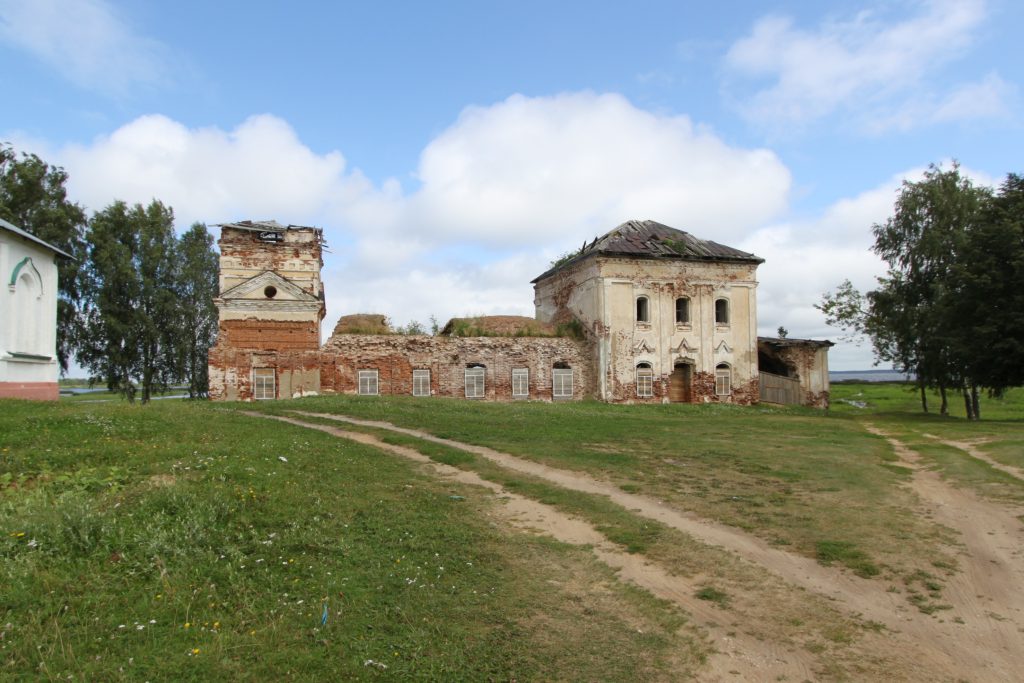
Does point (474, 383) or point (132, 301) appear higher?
point (132, 301)

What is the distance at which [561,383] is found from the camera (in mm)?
34875

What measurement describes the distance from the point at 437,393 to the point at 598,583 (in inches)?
1047

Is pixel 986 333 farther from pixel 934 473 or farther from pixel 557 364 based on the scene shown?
pixel 557 364

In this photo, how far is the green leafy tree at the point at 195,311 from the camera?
4172cm

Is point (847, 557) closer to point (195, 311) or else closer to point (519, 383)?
point (519, 383)

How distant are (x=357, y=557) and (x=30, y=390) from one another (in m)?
17.7

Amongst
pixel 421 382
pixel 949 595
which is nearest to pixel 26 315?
pixel 421 382

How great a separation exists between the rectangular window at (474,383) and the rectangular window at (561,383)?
3715 millimetres

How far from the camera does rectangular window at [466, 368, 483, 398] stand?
3356 centimetres

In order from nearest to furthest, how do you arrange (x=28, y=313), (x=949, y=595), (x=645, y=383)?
1. (x=949, y=595)
2. (x=28, y=313)
3. (x=645, y=383)

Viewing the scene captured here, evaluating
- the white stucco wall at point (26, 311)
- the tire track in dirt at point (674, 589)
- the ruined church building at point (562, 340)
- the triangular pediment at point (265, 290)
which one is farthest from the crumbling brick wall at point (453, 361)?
the tire track in dirt at point (674, 589)

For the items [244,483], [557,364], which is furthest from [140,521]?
[557,364]

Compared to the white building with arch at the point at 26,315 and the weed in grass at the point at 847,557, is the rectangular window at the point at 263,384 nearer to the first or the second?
the white building with arch at the point at 26,315

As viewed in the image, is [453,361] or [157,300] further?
[157,300]
